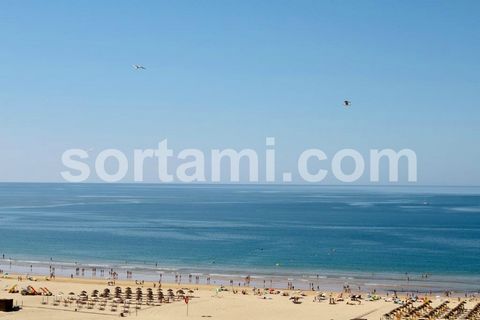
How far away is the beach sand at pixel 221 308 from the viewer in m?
38.7

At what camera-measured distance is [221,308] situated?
4262 cm

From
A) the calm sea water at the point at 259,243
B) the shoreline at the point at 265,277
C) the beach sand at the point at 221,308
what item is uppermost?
the beach sand at the point at 221,308

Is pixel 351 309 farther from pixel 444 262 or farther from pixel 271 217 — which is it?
pixel 271 217

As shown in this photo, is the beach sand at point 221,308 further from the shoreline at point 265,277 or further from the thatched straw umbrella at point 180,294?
the shoreline at point 265,277

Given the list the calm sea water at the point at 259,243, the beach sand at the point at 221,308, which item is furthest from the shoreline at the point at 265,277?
the beach sand at the point at 221,308

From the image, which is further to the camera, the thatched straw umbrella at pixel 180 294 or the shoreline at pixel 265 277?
the shoreline at pixel 265 277

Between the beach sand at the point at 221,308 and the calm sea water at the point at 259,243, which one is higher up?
the beach sand at the point at 221,308

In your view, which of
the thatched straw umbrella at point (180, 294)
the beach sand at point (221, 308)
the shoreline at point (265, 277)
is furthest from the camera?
the shoreline at point (265, 277)

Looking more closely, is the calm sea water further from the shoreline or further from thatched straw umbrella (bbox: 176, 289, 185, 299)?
thatched straw umbrella (bbox: 176, 289, 185, 299)

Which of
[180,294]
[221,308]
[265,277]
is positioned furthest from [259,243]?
[221,308]

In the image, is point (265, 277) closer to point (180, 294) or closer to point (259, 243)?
point (180, 294)

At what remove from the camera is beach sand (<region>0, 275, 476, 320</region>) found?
3869 cm

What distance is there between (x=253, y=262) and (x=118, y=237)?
35312mm

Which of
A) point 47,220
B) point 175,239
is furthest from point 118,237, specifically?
point 47,220
